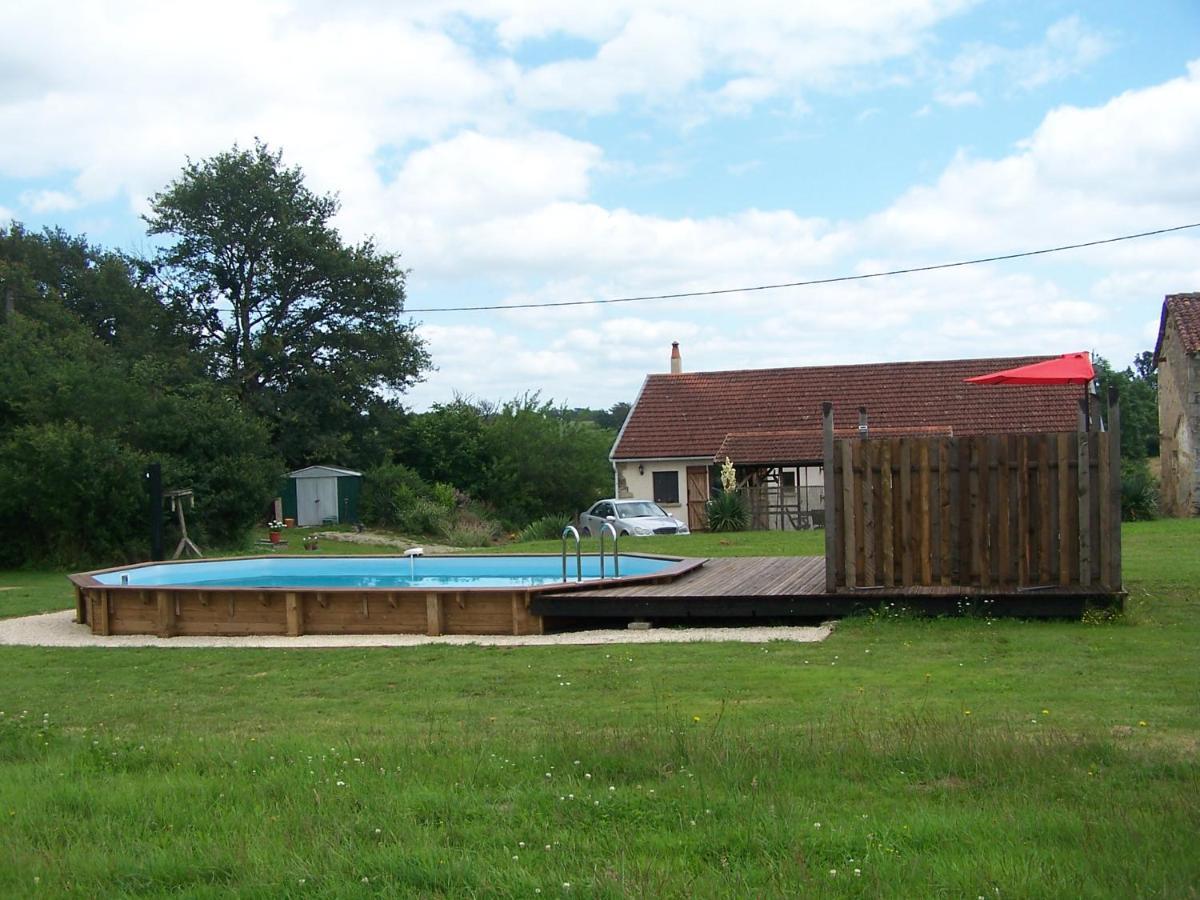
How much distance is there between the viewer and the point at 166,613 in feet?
47.2

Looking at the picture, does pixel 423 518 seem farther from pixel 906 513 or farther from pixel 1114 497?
pixel 1114 497

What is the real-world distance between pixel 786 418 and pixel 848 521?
27.1 meters

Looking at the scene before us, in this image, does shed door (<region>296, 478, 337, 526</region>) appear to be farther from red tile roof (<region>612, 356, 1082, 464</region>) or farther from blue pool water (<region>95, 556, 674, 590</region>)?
blue pool water (<region>95, 556, 674, 590</region>)

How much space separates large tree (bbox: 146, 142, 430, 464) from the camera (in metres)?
45.7

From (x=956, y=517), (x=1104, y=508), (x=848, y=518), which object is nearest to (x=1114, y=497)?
(x=1104, y=508)

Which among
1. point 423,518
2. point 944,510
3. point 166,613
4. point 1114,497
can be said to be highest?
point 1114,497

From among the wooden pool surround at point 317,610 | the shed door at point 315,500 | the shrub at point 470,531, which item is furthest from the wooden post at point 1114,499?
the shed door at point 315,500

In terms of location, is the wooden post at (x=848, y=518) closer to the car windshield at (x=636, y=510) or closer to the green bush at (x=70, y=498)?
the green bush at (x=70, y=498)

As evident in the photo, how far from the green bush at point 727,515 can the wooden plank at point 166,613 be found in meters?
19.4

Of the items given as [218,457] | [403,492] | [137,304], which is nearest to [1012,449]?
[218,457]

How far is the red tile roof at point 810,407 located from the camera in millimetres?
37594

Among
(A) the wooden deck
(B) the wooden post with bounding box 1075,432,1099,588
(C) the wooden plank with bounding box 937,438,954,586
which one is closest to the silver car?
(A) the wooden deck

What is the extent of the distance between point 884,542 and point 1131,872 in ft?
28.6

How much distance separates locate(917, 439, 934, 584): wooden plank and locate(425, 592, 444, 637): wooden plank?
5.26 metres
